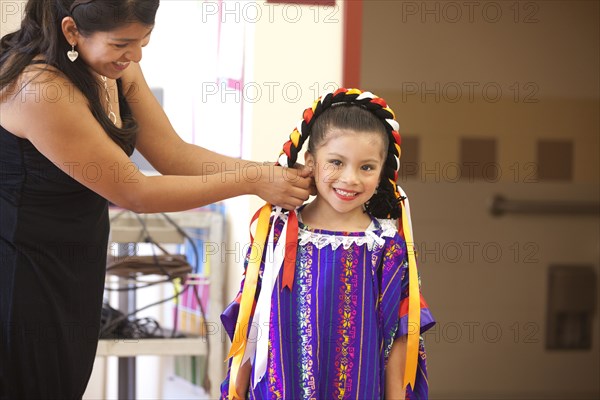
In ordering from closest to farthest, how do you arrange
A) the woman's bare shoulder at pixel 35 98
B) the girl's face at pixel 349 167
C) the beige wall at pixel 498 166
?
the woman's bare shoulder at pixel 35 98, the girl's face at pixel 349 167, the beige wall at pixel 498 166

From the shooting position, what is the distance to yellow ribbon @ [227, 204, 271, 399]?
206cm

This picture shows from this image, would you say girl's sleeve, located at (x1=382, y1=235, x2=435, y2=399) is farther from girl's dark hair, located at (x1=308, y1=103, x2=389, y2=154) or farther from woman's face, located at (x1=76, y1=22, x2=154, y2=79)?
woman's face, located at (x1=76, y1=22, x2=154, y2=79)

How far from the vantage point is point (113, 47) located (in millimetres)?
1815

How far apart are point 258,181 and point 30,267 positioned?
1.79 feet

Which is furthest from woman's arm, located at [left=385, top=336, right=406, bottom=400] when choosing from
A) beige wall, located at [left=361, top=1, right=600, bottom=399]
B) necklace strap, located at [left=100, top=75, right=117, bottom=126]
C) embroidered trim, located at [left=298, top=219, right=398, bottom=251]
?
beige wall, located at [left=361, top=1, right=600, bottom=399]

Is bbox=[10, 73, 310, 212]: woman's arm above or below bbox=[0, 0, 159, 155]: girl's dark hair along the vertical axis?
below

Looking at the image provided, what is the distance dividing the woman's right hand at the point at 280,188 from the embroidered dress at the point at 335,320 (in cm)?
9

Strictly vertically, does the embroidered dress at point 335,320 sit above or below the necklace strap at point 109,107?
below

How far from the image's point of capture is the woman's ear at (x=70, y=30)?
1803 millimetres

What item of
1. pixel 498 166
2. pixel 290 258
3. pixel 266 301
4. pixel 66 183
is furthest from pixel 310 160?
pixel 498 166

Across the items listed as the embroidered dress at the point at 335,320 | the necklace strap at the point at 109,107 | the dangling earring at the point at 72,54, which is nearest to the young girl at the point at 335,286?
the embroidered dress at the point at 335,320

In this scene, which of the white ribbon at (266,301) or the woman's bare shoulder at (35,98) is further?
the white ribbon at (266,301)

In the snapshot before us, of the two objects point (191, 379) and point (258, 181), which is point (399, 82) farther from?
point (191, 379)

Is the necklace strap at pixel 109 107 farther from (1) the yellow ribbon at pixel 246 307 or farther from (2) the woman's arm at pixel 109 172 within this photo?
(1) the yellow ribbon at pixel 246 307
